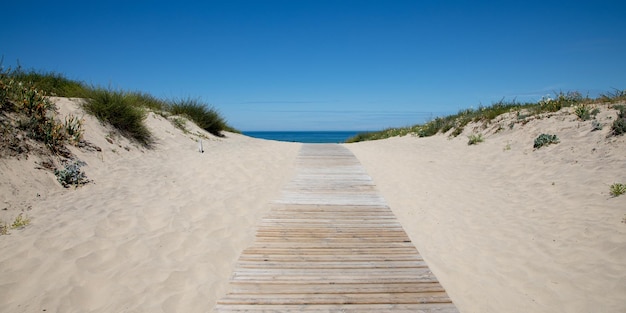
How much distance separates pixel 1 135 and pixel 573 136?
12.8 m

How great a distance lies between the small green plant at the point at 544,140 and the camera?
8.27 metres

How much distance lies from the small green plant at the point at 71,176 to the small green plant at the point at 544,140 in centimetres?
1097

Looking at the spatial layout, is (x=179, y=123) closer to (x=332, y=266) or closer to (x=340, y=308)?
(x=332, y=266)

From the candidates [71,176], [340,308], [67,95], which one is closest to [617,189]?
[340,308]

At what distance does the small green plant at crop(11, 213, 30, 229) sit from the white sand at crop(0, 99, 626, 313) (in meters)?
0.12

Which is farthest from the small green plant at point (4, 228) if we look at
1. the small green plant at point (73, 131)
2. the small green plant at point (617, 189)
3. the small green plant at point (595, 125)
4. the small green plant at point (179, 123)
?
the small green plant at point (595, 125)

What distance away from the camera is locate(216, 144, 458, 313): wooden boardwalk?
292 centimetres

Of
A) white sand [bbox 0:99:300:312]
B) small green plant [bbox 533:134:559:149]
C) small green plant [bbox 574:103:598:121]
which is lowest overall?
white sand [bbox 0:99:300:312]

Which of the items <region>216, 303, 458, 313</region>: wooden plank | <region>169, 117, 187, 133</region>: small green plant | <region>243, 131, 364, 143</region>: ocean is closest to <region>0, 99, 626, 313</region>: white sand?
<region>216, 303, 458, 313</region>: wooden plank

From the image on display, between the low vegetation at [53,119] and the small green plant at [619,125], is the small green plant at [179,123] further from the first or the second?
the small green plant at [619,125]

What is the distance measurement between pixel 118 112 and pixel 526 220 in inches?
418

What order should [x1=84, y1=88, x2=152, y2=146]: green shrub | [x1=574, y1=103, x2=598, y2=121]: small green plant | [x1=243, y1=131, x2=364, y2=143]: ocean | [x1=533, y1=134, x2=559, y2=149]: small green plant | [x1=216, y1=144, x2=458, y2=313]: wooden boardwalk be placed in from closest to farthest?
[x1=216, y1=144, x2=458, y2=313]: wooden boardwalk
[x1=533, y1=134, x2=559, y2=149]: small green plant
[x1=574, y1=103, x2=598, y2=121]: small green plant
[x1=84, y1=88, x2=152, y2=146]: green shrub
[x1=243, y1=131, x2=364, y2=143]: ocean

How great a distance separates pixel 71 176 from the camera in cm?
583

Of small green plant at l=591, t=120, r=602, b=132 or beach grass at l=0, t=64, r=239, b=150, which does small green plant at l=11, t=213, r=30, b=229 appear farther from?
small green plant at l=591, t=120, r=602, b=132
